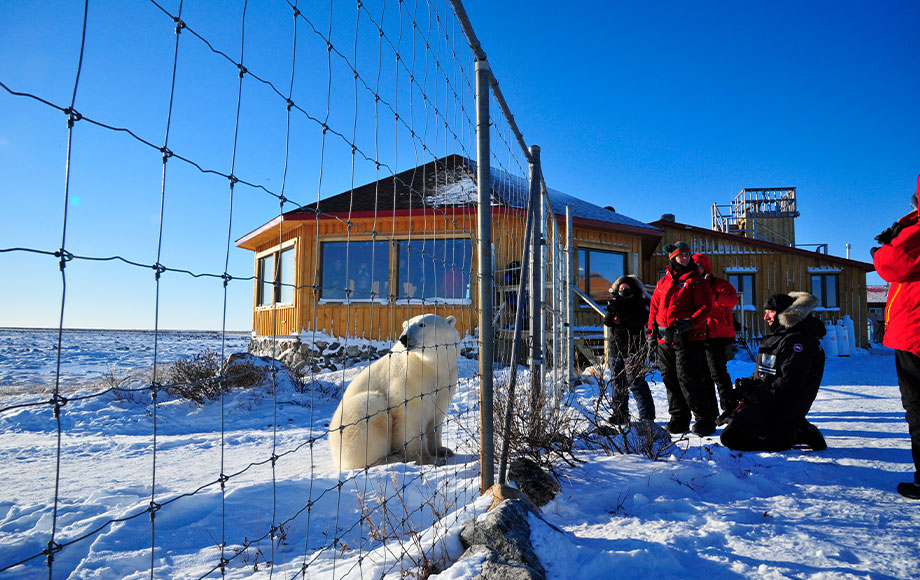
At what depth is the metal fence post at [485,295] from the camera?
260cm

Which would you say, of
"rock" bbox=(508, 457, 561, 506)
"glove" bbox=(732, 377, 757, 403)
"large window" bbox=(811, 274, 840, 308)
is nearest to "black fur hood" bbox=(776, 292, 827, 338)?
"glove" bbox=(732, 377, 757, 403)

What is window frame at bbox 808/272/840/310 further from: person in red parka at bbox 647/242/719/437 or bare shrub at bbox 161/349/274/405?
bare shrub at bbox 161/349/274/405

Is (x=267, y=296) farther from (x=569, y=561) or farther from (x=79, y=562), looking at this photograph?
(x=569, y=561)

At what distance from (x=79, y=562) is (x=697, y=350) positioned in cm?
453

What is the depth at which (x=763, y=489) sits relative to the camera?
116 inches

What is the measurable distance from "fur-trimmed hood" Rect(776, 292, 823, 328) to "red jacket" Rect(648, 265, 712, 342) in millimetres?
583

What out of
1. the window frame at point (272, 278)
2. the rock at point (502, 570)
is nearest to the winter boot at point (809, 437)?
the rock at point (502, 570)

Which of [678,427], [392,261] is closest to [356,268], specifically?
[392,261]

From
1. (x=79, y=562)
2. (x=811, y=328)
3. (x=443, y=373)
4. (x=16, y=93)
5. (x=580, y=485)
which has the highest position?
(x=16, y=93)

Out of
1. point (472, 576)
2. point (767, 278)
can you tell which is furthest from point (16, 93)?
point (767, 278)

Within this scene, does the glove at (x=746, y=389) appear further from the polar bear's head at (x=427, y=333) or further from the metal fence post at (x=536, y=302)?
the polar bear's head at (x=427, y=333)

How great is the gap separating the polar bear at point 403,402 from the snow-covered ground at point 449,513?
0.69ft

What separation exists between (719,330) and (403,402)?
3250 mm

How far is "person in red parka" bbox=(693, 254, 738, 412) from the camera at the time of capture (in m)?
4.82
